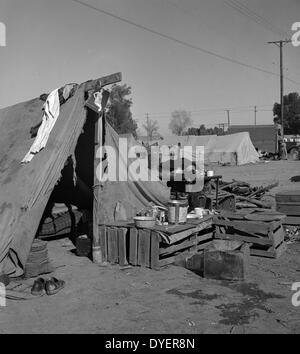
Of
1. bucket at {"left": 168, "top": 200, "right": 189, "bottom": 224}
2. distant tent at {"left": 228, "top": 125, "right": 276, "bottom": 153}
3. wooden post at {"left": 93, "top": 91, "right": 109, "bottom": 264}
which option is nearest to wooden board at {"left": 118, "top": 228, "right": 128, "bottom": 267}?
wooden post at {"left": 93, "top": 91, "right": 109, "bottom": 264}

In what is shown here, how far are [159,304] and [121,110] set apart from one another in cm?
3754

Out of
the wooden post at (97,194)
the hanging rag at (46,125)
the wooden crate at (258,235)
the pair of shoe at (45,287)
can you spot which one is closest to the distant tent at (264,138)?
the wooden crate at (258,235)

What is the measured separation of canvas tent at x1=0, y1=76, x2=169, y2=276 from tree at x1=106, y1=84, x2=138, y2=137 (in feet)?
108

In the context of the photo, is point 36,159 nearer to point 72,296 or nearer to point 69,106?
point 69,106

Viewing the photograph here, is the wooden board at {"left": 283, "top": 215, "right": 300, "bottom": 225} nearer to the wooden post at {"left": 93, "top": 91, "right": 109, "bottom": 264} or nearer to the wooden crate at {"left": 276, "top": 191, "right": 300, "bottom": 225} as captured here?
the wooden crate at {"left": 276, "top": 191, "right": 300, "bottom": 225}

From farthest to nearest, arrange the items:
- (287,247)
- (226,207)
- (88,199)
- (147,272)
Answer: (226,207) → (88,199) → (287,247) → (147,272)

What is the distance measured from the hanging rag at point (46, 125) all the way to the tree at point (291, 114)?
53653 millimetres

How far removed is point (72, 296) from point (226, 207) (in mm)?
5808

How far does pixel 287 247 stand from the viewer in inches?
303

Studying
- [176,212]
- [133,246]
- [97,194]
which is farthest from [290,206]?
[97,194]

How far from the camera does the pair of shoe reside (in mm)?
5328

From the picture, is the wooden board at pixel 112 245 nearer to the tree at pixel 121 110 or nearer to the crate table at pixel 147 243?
the crate table at pixel 147 243

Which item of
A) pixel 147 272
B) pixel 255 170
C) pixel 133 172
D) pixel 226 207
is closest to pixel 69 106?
pixel 133 172

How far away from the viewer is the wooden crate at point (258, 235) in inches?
272
